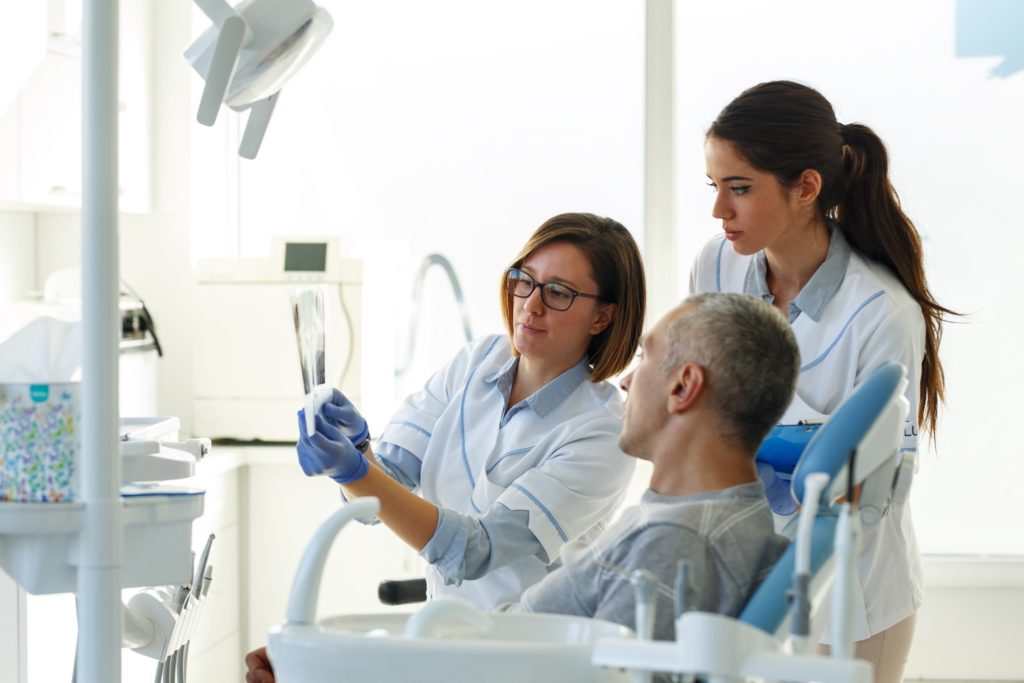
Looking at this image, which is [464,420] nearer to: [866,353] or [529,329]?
[529,329]

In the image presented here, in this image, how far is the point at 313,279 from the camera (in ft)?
11.4

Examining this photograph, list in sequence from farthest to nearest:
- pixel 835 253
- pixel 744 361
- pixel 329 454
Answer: pixel 835 253 < pixel 329 454 < pixel 744 361

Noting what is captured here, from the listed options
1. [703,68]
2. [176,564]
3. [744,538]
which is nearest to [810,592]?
[744,538]

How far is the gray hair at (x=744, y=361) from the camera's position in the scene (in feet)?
4.78

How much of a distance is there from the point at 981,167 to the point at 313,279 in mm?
1930

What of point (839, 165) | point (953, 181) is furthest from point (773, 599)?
point (953, 181)

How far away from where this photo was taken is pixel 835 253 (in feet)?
6.66

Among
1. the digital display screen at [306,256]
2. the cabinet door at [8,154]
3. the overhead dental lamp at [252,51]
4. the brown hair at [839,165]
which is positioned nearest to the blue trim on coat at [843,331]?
the brown hair at [839,165]

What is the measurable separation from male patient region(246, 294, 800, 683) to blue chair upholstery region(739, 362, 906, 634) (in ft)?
0.30

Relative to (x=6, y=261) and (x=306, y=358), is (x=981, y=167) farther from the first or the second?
(x=6, y=261)

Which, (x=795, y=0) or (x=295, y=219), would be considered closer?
(x=795, y=0)

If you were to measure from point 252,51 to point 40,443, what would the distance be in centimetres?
53

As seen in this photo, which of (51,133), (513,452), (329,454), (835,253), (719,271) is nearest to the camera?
(329,454)

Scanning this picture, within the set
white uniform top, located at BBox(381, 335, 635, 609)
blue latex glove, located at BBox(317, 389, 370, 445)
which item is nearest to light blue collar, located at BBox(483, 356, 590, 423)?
white uniform top, located at BBox(381, 335, 635, 609)
